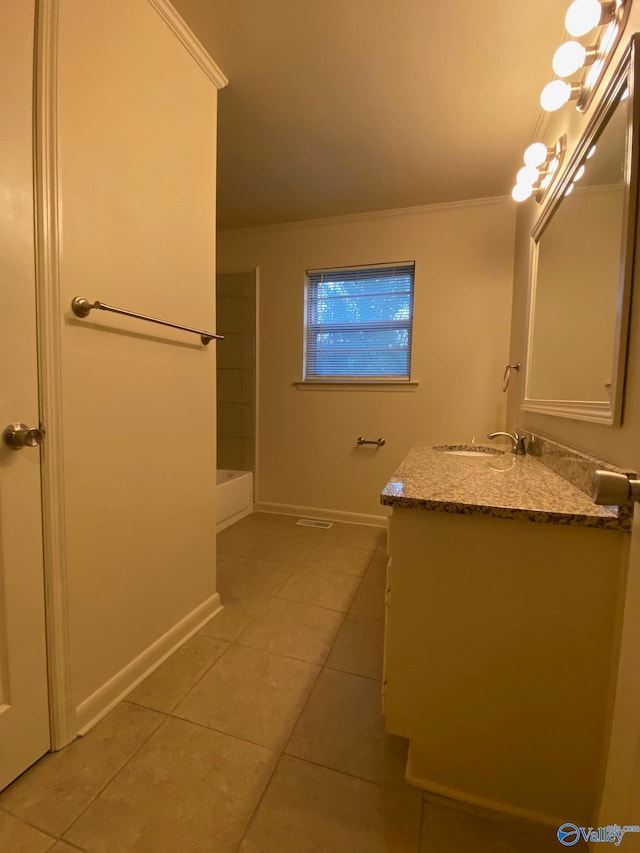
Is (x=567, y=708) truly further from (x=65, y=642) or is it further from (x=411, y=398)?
(x=411, y=398)

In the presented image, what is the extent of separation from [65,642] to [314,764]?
757 mm

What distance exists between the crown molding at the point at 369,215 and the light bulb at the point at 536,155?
102 centimetres

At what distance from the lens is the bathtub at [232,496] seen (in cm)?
272

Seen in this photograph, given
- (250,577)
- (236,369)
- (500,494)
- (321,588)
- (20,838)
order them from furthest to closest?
(236,369), (250,577), (321,588), (500,494), (20,838)

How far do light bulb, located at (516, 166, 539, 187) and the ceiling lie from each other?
34cm

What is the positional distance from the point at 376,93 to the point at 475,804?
2482 mm

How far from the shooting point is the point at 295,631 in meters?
1.56

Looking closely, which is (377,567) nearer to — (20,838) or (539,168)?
(20,838)

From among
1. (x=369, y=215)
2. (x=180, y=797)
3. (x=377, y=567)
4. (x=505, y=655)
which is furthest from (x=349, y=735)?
(x=369, y=215)

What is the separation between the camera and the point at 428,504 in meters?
0.87

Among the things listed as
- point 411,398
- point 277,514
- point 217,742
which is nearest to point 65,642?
point 217,742

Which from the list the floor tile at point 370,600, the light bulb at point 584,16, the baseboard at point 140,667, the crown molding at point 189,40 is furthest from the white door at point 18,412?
the light bulb at point 584,16

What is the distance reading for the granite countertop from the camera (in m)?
0.79

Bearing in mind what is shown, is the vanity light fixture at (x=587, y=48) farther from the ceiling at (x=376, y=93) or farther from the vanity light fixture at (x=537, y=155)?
the ceiling at (x=376, y=93)
